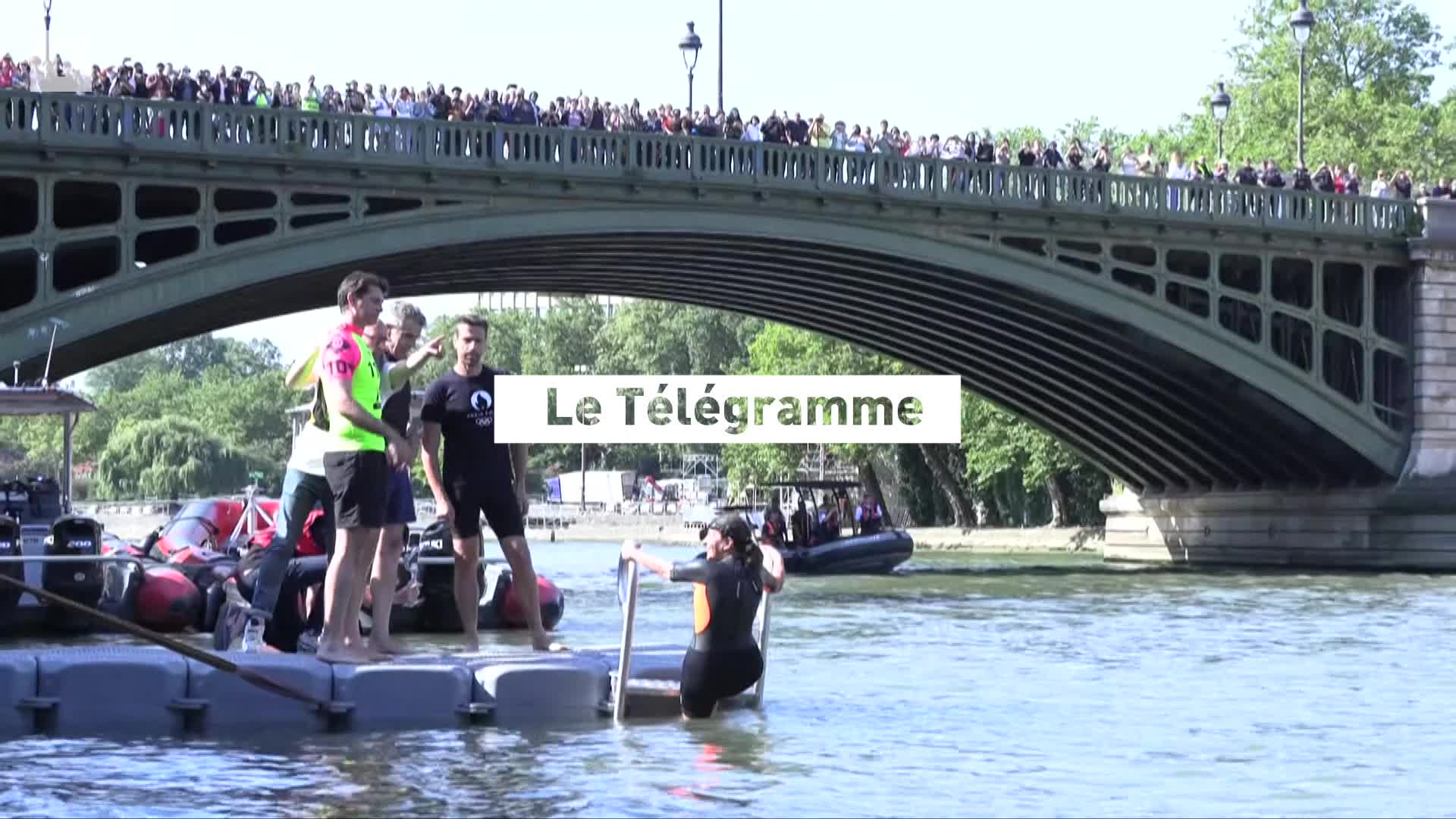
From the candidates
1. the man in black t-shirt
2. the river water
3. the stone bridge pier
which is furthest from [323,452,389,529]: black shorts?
the stone bridge pier

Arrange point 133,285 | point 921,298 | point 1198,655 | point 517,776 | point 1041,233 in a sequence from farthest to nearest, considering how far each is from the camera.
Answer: point 921,298, point 1041,233, point 133,285, point 1198,655, point 517,776

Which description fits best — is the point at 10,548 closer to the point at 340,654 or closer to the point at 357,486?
the point at 340,654

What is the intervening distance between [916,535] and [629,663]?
212 ft

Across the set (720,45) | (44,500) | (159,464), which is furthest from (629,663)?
(159,464)

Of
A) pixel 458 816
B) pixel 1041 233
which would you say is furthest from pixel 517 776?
pixel 1041 233

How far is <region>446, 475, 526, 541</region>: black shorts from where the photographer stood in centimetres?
1762

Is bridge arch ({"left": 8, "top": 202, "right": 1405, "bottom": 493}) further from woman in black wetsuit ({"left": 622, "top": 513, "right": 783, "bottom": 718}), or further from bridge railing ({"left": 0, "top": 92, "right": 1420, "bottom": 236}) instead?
woman in black wetsuit ({"left": 622, "top": 513, "right": 783, "bottom": 718})

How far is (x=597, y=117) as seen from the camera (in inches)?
1646

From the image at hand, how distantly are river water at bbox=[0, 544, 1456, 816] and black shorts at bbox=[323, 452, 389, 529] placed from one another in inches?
58.2

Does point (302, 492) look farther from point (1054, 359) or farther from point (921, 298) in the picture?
point (1054, 359)

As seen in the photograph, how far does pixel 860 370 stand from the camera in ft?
290

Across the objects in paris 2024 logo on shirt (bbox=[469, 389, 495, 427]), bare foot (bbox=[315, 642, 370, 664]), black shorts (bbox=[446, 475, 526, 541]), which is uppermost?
paris 2024 logo on shirt (bbox=[469, 389, 495, 427])

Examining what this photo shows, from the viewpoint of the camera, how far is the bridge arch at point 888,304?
38.8m

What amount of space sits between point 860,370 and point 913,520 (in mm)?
6433
